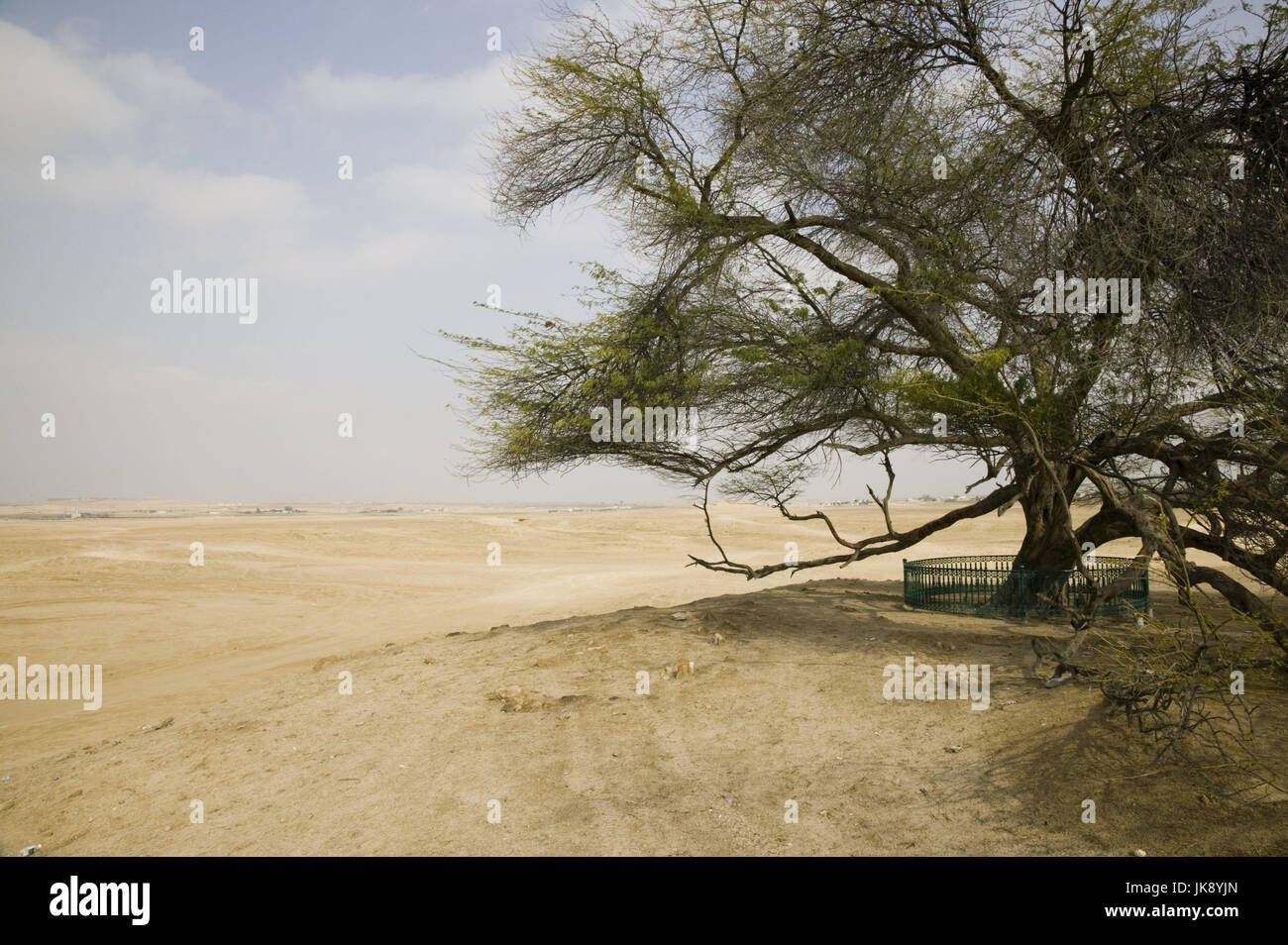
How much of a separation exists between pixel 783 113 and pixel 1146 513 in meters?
6.61

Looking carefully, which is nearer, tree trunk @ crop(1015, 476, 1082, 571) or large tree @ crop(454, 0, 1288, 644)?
large tree @ crop(454, 0, 1288, 644)

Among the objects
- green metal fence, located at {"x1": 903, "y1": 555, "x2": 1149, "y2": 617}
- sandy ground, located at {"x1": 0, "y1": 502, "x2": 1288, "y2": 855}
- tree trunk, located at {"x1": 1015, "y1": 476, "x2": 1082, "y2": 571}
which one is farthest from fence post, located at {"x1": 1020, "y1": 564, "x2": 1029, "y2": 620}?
tree trunk, located at {"x1": 1015, "y1": 476, "x2": 1082, "y2": 571}

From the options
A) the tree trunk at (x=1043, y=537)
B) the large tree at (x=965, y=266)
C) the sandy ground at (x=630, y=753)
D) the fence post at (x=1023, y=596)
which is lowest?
the sandy ground at (x=630, y=753)

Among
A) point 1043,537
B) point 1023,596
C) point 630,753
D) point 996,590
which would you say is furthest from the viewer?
point 1043,537

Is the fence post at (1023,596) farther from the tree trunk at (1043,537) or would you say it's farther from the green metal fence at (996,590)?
the tree trunk at (1043,537)

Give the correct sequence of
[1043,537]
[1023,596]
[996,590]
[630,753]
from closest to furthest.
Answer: [630,753] < [1023,596] < [996,590] < [1043,537]

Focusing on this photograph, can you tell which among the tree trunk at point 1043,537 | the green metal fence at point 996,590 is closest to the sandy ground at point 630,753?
the green metal fence at point 996,590

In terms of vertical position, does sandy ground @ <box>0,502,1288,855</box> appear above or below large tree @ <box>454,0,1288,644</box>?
below

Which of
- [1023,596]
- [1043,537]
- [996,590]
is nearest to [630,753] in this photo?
[1023,596]

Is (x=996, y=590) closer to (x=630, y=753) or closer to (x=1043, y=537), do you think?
(x=1043, y=537)

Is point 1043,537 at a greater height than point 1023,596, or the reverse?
point 1043,537

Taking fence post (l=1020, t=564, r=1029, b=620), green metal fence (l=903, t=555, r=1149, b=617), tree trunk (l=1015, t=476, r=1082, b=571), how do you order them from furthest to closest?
tree trunk (l=1015, t=476, r=1082, b=571)
green metal fence (l=903, t=555, r=1149, b=617)
fence post (l=1020, t=564, r=1029, b=620)

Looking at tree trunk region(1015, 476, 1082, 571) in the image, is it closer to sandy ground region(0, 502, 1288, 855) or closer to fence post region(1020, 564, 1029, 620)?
fence post region(1020, 564, 1029, 620)

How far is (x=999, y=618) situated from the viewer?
1235 centimetres
